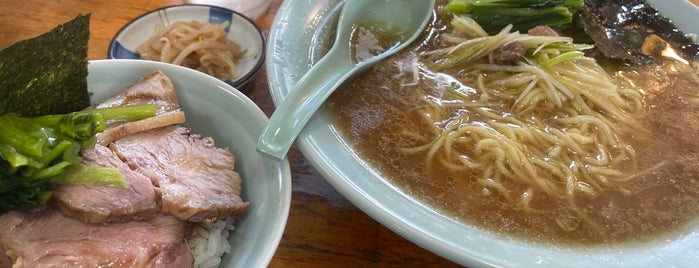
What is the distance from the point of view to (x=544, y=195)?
1497mm

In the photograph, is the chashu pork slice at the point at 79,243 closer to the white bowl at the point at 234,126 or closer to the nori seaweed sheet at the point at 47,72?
the white bowl at the point at 234,126

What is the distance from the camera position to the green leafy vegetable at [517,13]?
2055mm

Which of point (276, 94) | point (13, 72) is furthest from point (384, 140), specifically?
point (13, 72)

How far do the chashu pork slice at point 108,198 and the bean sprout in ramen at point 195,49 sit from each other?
86 centimetres

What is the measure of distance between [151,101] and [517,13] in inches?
59.3

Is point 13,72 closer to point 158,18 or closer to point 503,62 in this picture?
point 158,18

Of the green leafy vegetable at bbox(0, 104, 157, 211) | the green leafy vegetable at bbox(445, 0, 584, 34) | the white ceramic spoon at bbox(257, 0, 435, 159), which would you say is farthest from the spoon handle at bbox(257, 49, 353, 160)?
the green leafy vegetable at bbox(445, 0, 584, 34)

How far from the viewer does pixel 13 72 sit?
1.20m

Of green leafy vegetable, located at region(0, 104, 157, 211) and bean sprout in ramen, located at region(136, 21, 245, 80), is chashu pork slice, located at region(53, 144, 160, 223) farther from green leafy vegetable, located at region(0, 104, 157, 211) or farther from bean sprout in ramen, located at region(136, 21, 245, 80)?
bean sprout in ramen, located at region(136, 21, 245, 80)

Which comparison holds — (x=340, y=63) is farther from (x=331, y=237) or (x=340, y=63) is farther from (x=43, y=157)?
(x=43, y=157)

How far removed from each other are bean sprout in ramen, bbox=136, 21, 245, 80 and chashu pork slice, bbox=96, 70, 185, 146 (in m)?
0.55

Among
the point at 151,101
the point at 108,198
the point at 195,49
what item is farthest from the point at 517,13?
the point at 108,198

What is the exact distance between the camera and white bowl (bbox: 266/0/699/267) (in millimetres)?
1193

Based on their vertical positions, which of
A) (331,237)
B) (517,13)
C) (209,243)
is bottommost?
(331,237)
